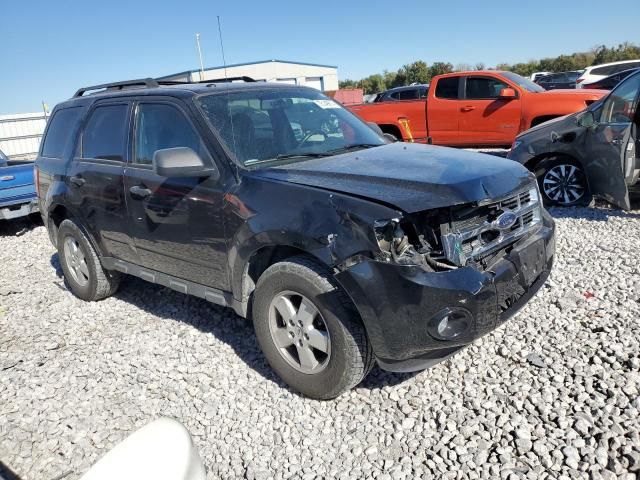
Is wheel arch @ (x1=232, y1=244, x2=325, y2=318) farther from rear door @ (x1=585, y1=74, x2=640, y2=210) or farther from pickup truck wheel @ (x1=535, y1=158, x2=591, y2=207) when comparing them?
pickup truck wheel @ (x1=535, y1=158, x2=591, y2=207)

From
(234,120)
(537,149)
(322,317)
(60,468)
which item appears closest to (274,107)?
(234,120)

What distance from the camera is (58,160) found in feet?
16.3

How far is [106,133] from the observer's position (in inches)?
173

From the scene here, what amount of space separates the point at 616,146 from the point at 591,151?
0.42m

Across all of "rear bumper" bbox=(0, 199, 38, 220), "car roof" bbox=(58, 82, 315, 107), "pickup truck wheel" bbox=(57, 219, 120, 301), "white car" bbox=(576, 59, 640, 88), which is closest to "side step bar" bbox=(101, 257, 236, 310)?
"pickup truck wheel" bbox=(57, 219, 120, 301)

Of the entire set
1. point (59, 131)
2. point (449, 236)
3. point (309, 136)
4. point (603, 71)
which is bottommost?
point (449, 236)

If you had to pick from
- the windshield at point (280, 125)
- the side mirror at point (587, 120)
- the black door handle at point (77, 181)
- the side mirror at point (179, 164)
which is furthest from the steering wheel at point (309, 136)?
the side mirror at point (587, 120)

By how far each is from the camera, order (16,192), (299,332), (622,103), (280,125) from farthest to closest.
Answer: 1. (16,192)
2. (622,103)
3. (280,125)
4. (299,332)

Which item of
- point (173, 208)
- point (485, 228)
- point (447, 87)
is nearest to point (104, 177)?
point (173, 208)

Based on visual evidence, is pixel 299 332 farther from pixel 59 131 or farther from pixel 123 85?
pixel 59 131

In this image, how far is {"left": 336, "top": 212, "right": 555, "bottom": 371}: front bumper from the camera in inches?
97.3

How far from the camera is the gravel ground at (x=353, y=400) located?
2.52 meters

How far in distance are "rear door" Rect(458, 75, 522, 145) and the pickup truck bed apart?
8.43 m

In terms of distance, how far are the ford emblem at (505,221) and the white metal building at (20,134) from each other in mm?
23217
